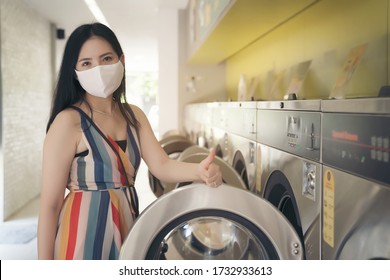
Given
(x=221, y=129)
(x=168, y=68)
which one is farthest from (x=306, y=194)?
(x=168, y=68)

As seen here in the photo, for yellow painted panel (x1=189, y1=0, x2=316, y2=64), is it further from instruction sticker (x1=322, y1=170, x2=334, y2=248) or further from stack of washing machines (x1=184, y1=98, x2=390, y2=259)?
instruction sticker (x1=322, y1=170, x2=334, y2=248)

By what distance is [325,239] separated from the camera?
0.94m

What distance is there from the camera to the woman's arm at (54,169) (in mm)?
1058

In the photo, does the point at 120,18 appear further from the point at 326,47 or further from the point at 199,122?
the point at 199,122

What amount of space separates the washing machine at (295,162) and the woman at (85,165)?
223mm

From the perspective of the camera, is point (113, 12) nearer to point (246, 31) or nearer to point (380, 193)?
point (246, 31)

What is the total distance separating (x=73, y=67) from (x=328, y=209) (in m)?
0.60

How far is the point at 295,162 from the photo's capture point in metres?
1.10

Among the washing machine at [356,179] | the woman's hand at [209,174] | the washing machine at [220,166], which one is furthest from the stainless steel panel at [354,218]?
the washing machine at [220,166]

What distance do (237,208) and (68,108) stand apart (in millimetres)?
427

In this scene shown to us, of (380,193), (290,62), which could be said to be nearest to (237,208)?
(380,193)

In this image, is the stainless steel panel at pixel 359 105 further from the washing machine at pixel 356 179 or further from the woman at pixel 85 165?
the woman at pixel 85 165

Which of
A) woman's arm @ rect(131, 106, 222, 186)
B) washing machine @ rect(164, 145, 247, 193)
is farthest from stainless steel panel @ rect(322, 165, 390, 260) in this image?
washing machine @ rect(164, 145, 247, 193)

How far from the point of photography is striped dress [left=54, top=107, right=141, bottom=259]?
109cm
